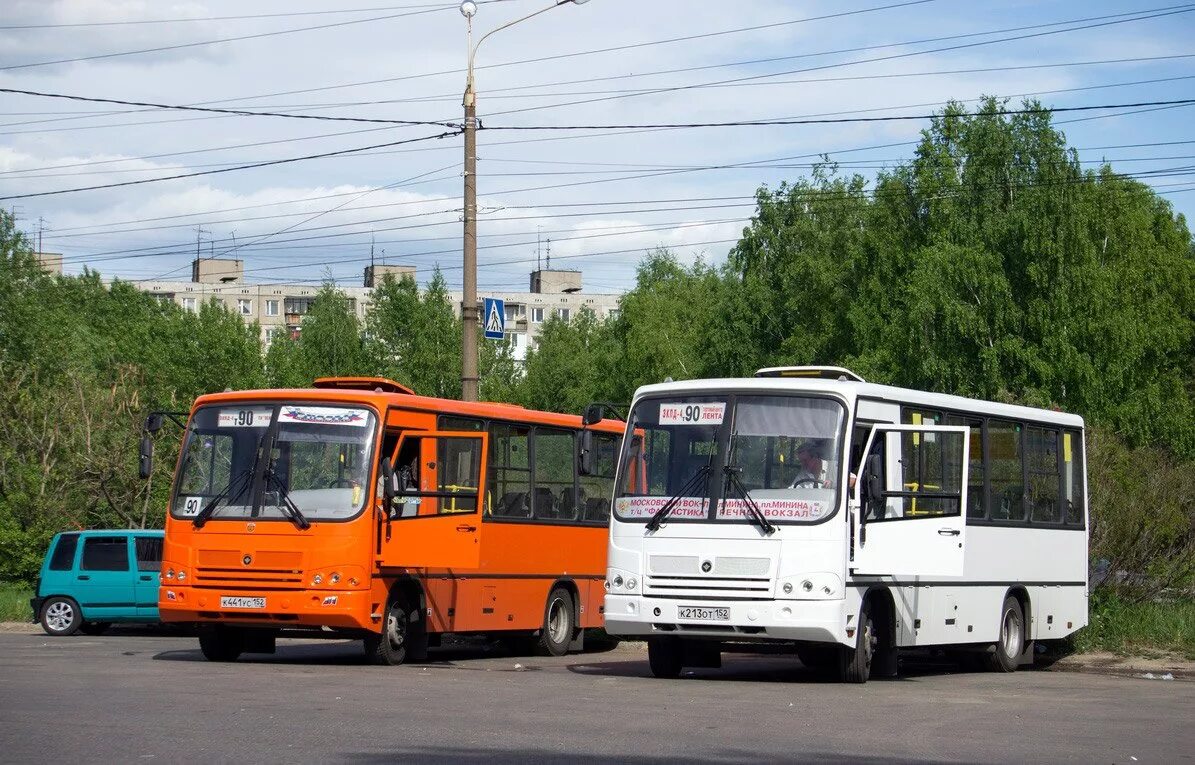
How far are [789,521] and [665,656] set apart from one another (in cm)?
217

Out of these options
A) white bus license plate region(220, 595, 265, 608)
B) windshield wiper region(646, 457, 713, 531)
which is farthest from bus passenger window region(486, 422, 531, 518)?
windshield wiper region(646, 457, 713, 531)

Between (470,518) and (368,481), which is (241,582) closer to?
(368,481)

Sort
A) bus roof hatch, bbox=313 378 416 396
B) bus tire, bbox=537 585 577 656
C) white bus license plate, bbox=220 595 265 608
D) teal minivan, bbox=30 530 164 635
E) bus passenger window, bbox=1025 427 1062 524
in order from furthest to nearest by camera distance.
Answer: teal minivan, bbox=30 530 164 635, bus tire, bbox=537 585 577 656, bus passenger window, bbox=1025 427 1062 524, bus roof hatch, bbox=313 378 416 396, white bus license plate, bbox=220 595 265 608

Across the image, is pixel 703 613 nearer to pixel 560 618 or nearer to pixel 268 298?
pixel 560 618

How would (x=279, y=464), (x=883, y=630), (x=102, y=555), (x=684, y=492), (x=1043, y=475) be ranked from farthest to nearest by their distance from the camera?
(x=102, y=555) → (x=1043, y=475) → (x=279, y=464) → (x=883, y=630) → (x=684, y=492)

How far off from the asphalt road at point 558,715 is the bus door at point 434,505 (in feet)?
4.04

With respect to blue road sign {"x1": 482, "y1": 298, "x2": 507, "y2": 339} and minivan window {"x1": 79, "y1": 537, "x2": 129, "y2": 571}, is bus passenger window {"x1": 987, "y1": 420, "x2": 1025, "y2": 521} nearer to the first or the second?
blue road sign {"x1": 482, "y1": 298, "x2": 507, "y2": 339}

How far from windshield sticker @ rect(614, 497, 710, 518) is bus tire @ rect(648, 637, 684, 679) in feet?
4.37

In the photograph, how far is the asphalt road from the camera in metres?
10.4

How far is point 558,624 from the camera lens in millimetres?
23312

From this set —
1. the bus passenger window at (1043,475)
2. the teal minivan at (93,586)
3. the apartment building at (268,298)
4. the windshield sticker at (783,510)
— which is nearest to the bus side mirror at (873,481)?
the windshield sticker at (783,510)

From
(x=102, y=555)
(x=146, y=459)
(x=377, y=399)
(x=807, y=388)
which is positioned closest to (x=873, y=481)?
(x=807, y=388)

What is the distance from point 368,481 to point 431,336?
6875cm

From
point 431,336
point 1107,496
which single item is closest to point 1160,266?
point 431,336
